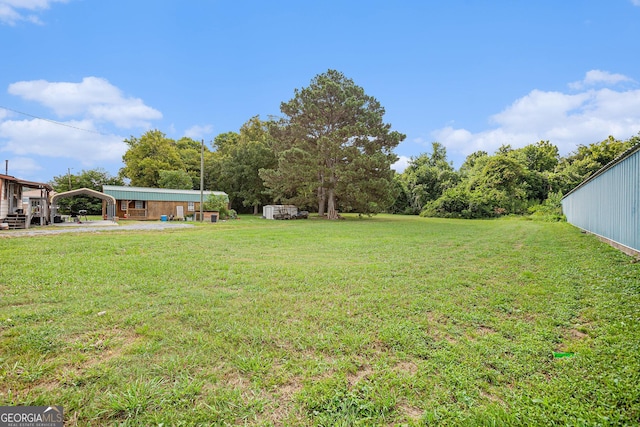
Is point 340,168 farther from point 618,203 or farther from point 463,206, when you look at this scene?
point 618,203

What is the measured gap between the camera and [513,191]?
3550 centimetres

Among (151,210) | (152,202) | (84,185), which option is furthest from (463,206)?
(84,185)

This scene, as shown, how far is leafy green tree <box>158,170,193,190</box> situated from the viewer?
34.1 meters

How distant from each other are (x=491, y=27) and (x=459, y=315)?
46.0 ft

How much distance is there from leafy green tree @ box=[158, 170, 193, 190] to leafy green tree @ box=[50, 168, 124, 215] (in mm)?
6524

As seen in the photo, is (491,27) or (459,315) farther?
(491,27)

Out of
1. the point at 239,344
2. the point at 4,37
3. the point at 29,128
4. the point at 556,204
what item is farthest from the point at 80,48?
the point at 556,204

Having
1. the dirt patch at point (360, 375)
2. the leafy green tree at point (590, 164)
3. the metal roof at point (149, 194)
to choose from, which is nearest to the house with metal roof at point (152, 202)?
the metal roof at point (149, 194)

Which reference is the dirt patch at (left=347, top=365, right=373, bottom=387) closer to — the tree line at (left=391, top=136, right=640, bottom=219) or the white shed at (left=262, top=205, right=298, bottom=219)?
the white shed at (left=262, top=205, right=298, bottom=219)

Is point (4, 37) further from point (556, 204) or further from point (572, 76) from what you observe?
point (556, 204)

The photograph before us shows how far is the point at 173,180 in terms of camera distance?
34.3m

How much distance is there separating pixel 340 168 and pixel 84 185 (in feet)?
99.8

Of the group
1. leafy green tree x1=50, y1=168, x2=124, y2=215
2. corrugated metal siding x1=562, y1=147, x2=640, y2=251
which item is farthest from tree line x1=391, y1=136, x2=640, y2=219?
leafy green tree x1=50, y1=168, x2=124, y2=215

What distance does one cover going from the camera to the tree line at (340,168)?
25.5 metres
